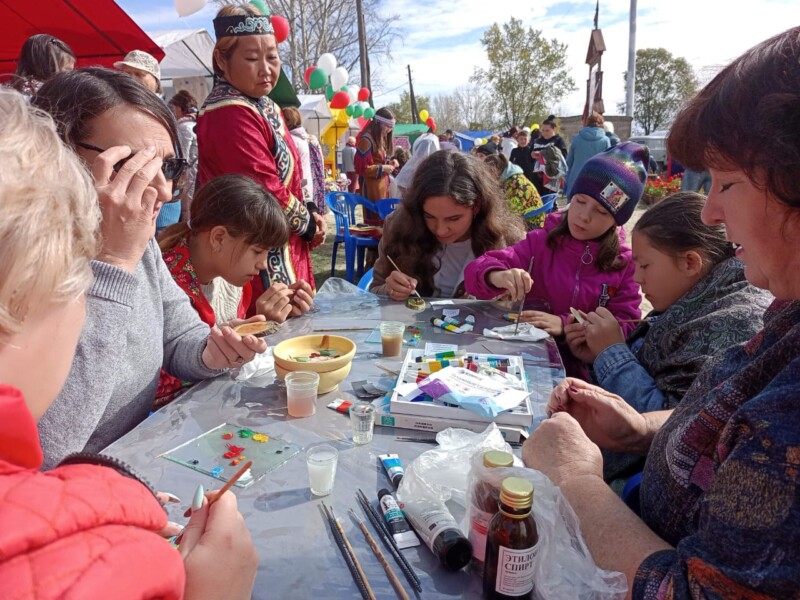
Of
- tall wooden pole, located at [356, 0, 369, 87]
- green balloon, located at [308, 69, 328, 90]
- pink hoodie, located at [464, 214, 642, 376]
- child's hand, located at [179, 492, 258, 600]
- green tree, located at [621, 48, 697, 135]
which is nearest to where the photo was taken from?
child's hand, located at [179, 492, 258, 600]

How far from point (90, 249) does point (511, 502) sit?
72cm

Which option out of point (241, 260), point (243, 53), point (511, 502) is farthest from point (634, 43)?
point (511, 502)

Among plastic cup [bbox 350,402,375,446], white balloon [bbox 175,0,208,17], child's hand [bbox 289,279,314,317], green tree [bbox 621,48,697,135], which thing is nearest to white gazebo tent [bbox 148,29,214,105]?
white balloon [bbox 175,0,208,17]

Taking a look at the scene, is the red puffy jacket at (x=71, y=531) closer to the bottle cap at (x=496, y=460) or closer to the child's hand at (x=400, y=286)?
the bottle cap at (x=496, y=460)

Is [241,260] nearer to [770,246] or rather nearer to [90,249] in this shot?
[90,249]

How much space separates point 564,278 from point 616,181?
1.79ft

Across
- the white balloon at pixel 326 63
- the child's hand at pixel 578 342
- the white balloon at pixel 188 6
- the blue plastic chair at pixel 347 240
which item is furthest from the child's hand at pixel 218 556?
the white balloon at pixel 326 63

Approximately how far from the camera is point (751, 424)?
0.72 m

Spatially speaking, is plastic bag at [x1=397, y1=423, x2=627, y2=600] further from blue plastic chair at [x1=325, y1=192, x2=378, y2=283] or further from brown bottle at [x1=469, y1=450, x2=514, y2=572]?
blue plastic chair at [x1=325, y1=192, x2=378, y2=283]

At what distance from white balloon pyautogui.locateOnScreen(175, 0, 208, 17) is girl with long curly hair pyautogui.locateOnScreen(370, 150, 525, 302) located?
5.47 metres

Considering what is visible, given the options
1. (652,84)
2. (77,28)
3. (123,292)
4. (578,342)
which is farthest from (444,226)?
(652,84)

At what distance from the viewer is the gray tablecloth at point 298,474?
90 cm

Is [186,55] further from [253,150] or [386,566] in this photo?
[386,566]

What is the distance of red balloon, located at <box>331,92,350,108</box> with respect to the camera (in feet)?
45.8
